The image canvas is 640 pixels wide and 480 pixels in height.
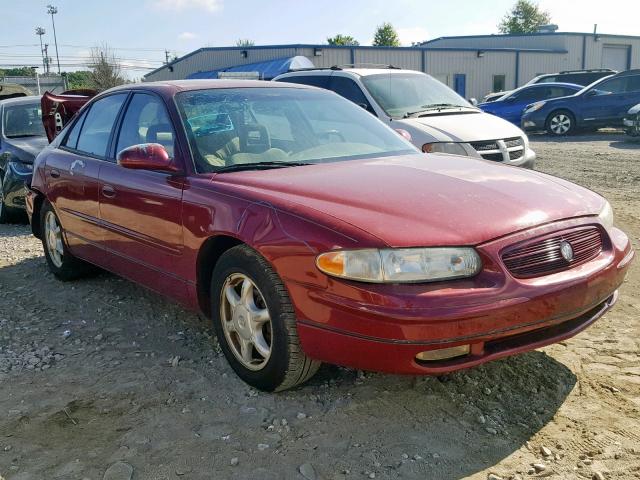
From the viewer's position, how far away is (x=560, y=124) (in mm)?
16859

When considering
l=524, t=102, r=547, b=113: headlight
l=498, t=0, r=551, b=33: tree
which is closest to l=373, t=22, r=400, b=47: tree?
l=498, t=0, r=551, b=33: tree

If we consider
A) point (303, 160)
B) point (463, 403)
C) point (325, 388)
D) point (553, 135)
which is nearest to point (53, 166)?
point (303, 160)

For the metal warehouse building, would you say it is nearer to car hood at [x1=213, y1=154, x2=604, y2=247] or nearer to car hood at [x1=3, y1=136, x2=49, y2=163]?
car hood at [x1=3, y1=136, x2=49, y2=163]

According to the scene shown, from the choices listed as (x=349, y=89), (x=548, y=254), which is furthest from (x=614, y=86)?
(x=548, y=254)

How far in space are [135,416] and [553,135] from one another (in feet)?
53.5

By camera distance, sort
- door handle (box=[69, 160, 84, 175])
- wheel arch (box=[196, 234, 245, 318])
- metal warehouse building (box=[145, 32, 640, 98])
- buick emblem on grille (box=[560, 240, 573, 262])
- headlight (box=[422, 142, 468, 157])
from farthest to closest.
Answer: metal warehouse building (box=[145, 32, 640, 98]) < headlight (box=[422, 142, 468, 157]) < door handle (box=[69, 160, 84, 175]) < wheel arch (box=[196, 234, 245, 318]) < buick emblem on grille (box=[560, 240, 573, 262])

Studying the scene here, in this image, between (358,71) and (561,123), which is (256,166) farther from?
(561,123)

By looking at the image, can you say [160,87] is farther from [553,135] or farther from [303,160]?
[553,135]

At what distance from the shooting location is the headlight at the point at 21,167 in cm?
733

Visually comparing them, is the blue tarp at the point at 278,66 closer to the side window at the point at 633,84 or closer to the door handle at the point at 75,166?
the side window at the point at 633,84

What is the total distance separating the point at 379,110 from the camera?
7965 millimetres

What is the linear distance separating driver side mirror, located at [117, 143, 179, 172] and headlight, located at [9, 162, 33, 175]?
4407mm

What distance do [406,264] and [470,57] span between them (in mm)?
35039

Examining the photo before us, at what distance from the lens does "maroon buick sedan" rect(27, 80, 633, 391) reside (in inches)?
101
